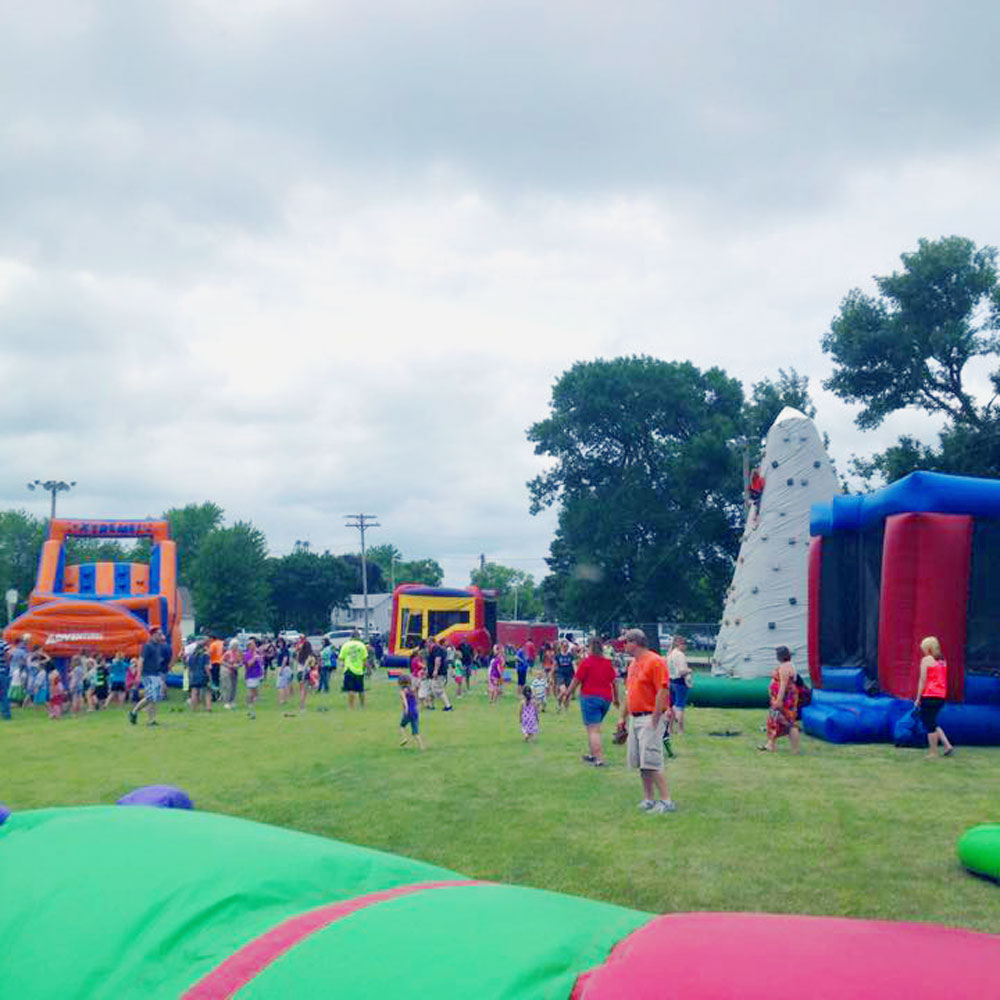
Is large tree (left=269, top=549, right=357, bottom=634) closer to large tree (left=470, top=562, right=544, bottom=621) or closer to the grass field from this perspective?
large tree (left=470, top=562, right=544, bottom=621)

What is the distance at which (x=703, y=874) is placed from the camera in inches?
240

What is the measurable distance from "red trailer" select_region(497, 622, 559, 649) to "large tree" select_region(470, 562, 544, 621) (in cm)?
5867

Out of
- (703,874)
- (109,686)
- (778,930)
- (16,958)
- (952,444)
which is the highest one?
(952,444)

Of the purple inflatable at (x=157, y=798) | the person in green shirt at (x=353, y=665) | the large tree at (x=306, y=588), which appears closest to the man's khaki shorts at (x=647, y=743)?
the purple inflatable at (x=157, y=798)

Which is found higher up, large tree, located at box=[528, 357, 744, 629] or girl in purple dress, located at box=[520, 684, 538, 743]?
large tree, located at box=[528, 357, 744, 629]

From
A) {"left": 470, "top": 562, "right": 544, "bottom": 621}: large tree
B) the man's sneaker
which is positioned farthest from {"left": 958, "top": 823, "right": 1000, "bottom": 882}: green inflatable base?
{"left": 470, "top": 562, "right": 544, "bottom": 621}: large tree

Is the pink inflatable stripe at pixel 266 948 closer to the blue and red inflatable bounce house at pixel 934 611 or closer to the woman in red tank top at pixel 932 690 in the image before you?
the woman in red tank top at pixel 932 690

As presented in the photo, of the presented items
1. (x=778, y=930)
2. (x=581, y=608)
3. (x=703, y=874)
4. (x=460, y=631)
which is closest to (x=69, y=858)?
(x=778, y=930)

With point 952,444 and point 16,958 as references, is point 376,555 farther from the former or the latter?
point 16,958

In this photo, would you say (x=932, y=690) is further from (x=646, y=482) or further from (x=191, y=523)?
(x=191, y=523)

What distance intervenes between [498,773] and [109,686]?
1251cm

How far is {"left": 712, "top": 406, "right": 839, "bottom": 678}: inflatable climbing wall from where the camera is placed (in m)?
19.1

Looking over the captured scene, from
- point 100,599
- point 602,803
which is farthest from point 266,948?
point 100,599

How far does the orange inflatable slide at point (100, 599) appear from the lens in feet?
66.1
